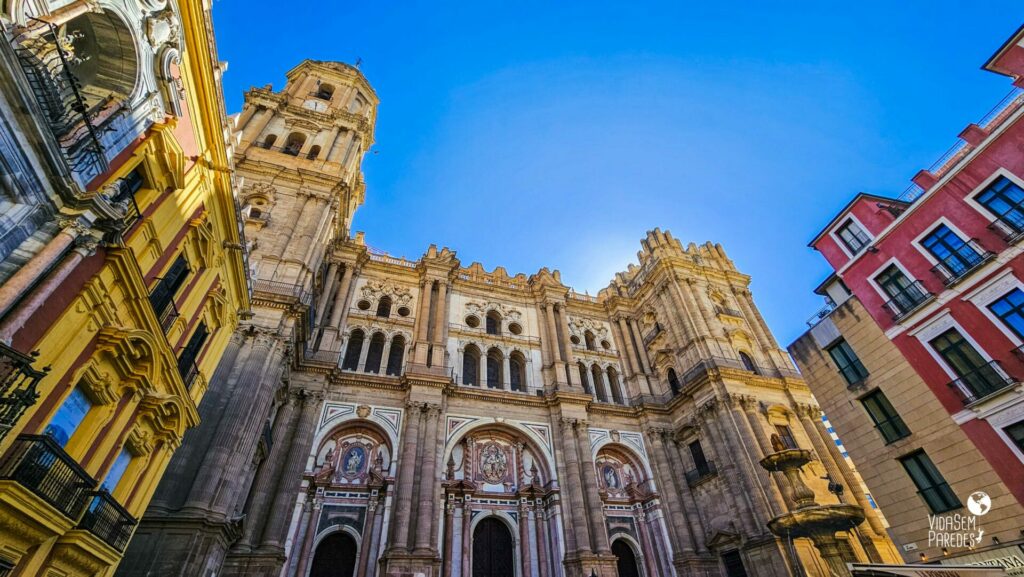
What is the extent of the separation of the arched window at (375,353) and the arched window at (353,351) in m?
0.56

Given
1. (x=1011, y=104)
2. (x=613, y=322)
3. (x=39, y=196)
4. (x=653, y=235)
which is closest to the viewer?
(x=39, y=196)

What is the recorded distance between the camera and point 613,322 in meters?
32.6

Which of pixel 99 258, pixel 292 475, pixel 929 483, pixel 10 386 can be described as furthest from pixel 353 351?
pixel 929 483

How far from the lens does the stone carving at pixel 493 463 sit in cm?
2233

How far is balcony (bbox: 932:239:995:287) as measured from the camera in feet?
41.0

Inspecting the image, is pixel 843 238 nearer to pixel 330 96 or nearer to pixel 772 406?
pixel 772 406

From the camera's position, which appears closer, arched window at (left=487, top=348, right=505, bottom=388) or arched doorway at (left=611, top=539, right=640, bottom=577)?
arched doorway at (left=611, top=539, right=640, bottom=577)

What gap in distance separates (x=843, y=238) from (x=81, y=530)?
74.8ft

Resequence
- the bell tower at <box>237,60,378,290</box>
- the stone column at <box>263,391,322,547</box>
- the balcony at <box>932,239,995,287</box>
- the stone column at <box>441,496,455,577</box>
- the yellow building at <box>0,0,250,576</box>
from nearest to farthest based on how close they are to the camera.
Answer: the yellow building at <box>0,0,250,576</box>, the balcony at <box>932,239,995,287</box>, the stone column at <box>263,391,322,547</box>, the stone column at <box>441,496,455,577</box>, the bell tower at <box>237,60,378,290</box>

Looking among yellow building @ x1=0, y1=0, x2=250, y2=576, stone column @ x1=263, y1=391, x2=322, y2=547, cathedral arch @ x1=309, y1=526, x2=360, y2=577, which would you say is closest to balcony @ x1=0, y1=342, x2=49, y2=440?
yellow building @ x1=0, y1=0, x2=250, y2=576

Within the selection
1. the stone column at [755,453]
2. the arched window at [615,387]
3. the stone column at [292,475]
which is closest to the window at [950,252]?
the stone column at [755,453]

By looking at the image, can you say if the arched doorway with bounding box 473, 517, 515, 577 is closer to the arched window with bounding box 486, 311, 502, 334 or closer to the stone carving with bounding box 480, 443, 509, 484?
the stone carving with bounding box 480, 443, 509, 484

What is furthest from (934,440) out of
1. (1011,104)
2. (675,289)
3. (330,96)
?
(330,96)

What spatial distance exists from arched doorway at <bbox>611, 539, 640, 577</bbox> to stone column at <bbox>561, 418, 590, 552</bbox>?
3048 millimetres
